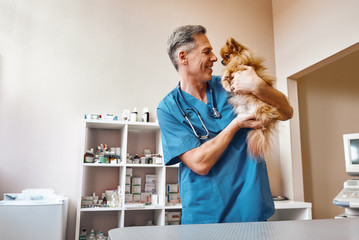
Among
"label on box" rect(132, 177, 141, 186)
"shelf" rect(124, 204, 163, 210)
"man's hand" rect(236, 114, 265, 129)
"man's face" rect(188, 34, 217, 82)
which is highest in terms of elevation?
"man's face" rect(188, 34, 217, 82)

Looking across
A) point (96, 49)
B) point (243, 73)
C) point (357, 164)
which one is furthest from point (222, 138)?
point (96, 49)

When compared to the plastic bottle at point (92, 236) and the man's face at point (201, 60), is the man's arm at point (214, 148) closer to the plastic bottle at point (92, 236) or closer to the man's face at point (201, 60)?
the man's face at point (201, 60)

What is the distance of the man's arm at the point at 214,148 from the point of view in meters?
0.92

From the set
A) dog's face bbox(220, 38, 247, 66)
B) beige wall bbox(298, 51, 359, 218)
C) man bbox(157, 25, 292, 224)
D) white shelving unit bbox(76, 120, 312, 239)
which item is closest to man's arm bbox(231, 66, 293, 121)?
man bbox(157, 25, 292, 224)

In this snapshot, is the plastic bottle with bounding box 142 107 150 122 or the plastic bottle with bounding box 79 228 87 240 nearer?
the plastic bottle with bounding box 79 228 87 240

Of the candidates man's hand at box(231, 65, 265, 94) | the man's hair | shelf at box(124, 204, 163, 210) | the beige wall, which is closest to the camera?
man's hand at box(231, 65, 265, 94)

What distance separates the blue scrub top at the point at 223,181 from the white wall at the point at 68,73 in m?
1.89

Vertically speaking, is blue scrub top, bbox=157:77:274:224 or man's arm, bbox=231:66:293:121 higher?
man's arm, bbox=231:66:293:121

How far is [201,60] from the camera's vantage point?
1.07 meters

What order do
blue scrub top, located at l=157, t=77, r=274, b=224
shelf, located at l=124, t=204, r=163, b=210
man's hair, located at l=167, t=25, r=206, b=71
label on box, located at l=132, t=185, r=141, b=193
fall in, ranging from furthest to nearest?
label on box, located at l=132, t=185, r=141, b=193 → shelf, located at l=124, t=204, r=163, b=210 → man's hair, located at l=167, t=25, r=206, b=71 → blue scrub top, located at l=157, t=77, r=274, b=224

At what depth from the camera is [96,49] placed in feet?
9.66

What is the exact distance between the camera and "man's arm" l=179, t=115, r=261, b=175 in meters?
0.92

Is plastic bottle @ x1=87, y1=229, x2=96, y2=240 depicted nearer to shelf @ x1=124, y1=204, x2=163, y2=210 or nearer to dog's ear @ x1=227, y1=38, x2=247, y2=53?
shelf @ x1=124, y1=204, x2=163, y2=210

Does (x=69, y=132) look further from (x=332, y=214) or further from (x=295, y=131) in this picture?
(x=332, y=214)
